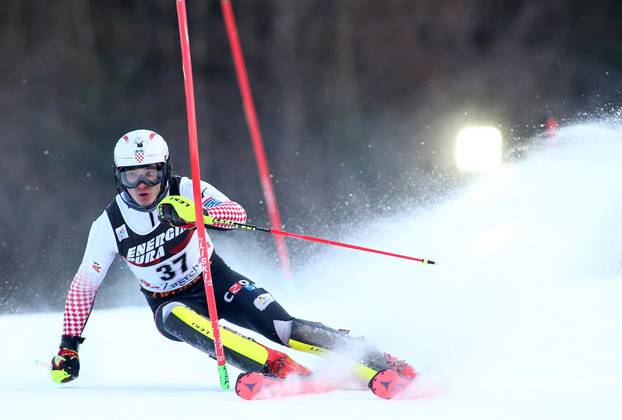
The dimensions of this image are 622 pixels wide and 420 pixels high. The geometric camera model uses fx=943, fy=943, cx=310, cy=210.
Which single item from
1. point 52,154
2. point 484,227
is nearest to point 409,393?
point 484,227

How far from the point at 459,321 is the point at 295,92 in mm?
6809

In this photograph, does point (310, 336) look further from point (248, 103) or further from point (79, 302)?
point (248, 103)

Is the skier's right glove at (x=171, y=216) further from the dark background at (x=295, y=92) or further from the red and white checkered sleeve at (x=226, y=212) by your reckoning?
the dark background at (x=295, y=92)

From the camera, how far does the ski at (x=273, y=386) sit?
3148 mm

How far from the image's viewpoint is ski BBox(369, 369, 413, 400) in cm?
311

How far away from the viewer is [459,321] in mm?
4113

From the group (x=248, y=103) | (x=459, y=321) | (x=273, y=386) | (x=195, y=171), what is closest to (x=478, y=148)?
(x=248, y=103)

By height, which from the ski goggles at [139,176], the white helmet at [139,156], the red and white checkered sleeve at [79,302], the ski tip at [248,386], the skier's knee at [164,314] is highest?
the white helmet at [139,156]

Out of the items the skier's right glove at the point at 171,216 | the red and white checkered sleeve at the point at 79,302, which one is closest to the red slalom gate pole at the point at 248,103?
the red and white checkered sleeve at the point at 79,302

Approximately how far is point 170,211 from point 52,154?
6.49 meters

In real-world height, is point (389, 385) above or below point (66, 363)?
below

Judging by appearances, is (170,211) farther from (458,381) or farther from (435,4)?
(435,4)

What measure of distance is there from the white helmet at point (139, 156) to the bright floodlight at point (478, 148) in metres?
5.77

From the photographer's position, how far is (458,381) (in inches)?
133
